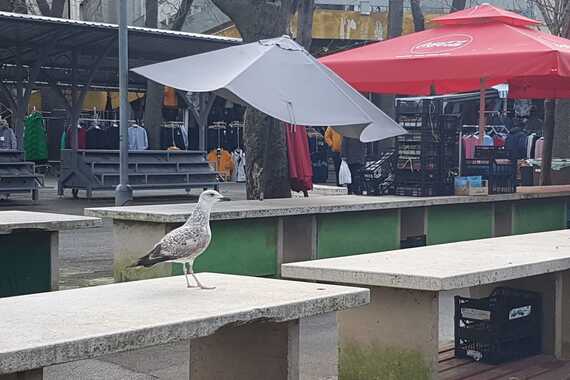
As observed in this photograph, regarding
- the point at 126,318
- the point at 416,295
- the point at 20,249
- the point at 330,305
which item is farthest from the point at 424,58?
the point at 126,318

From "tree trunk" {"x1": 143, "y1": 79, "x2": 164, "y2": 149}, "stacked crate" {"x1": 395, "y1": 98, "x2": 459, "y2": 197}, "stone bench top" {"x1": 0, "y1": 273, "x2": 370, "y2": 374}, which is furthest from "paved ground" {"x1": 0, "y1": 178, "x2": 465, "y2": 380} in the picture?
"tree trunk" {"x1": 143, "y1": 79, "x2": 164, "y2": 149}

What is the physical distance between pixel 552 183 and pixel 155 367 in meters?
8.06

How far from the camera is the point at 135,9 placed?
42906 mm

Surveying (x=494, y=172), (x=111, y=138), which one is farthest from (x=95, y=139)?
(x=494, y=172)

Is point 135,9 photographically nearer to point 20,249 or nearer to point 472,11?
point 472,11

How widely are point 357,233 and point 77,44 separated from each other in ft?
43.1

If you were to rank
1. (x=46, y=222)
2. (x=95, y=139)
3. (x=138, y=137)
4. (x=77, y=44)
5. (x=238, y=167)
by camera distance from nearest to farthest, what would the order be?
(x=46, y=222) → (x=77, y=44) → (x=138, y=137) → (x=95, y=139) → (x=238, y=167)

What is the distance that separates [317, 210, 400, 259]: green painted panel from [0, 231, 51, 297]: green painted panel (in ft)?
8.90

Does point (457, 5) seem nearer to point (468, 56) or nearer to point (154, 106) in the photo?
point (154, 106)

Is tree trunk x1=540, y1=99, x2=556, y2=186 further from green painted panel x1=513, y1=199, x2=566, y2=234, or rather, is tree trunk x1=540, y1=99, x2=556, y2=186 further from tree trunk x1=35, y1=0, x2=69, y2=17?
tree trunk x1=35, y1=0, x2=69, y2=17

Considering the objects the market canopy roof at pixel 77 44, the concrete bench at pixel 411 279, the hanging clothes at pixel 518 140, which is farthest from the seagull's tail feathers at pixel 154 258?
the hanging clothes at pixel 518 140

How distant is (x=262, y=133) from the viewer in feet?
37.6

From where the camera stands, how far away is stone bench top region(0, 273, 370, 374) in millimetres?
3539

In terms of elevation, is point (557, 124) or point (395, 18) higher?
point (395, 18)
